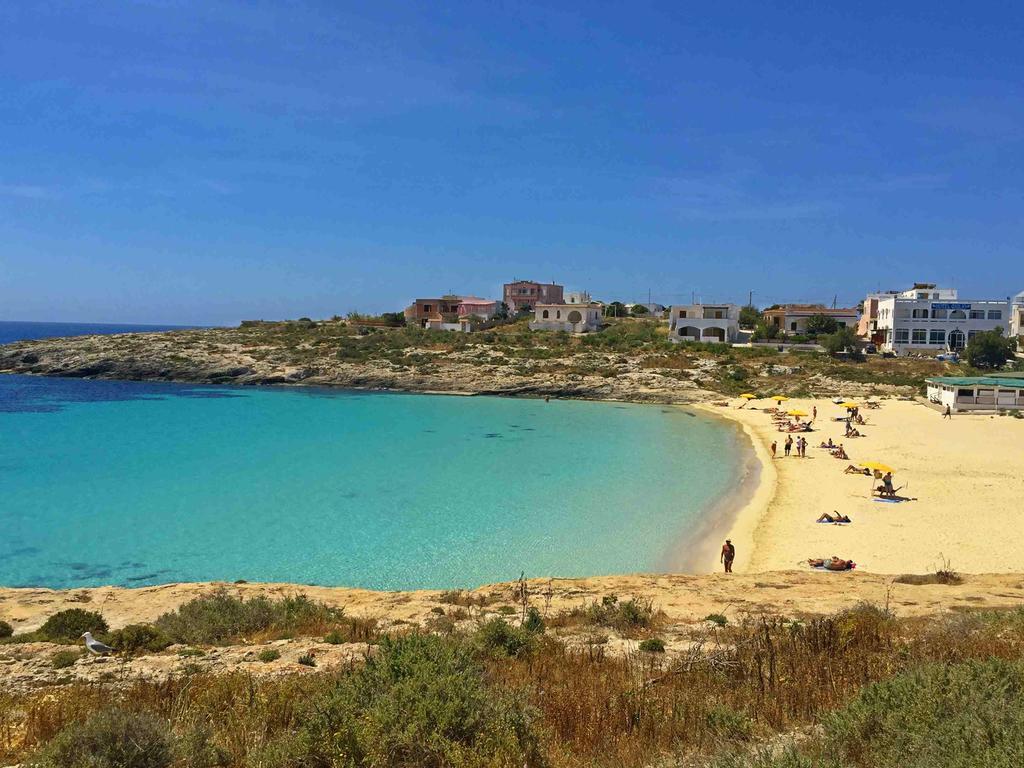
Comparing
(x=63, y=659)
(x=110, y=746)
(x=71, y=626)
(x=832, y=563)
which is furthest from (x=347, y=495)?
(x=110, y=746)

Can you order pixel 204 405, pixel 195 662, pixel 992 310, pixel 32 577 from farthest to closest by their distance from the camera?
pixel 992 310, pixel 204 405, pixel 32 577, pixel 195 662

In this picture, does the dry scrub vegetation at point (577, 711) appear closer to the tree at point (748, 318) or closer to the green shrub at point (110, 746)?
the green shrub at point (110, 746)

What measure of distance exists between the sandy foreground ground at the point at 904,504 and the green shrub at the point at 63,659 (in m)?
14.7

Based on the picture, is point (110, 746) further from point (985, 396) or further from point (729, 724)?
point (985, 396)

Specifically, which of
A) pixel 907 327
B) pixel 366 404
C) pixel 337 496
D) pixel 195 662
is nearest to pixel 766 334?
pixel 907 327

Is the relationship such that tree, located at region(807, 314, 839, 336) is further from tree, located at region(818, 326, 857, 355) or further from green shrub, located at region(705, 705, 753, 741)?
green shrub, located at region(705, 705, 753, 741)

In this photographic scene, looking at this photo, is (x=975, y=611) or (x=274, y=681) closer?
(x=274, y=681)

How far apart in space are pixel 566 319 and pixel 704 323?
1871 centimetres

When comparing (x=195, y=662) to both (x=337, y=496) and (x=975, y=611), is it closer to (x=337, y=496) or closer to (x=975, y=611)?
(x=975, y=611)

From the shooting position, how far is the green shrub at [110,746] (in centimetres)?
Answer: 500

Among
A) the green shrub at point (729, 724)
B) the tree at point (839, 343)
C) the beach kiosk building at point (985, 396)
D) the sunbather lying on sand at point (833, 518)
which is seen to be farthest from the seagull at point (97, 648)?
the tree at point (839, 343)

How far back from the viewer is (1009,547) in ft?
57.6

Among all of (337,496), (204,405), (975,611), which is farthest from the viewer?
(204,405)

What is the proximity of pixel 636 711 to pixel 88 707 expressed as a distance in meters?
5.56
